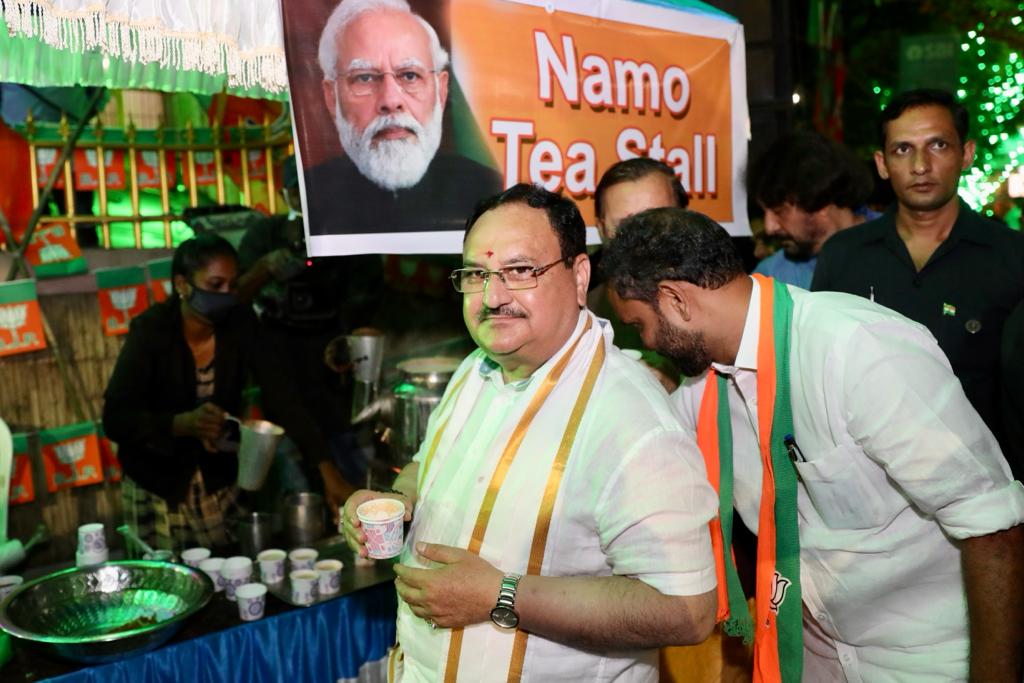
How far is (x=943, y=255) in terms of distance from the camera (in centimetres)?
273

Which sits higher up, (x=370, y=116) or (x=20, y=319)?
(x=370, y=116)

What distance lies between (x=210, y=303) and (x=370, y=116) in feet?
5.54

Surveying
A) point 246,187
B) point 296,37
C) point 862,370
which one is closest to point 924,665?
point 862,370

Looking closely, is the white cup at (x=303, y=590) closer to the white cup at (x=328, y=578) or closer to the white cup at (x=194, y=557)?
the white cup at (x=328, y=578)

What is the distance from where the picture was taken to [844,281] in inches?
113

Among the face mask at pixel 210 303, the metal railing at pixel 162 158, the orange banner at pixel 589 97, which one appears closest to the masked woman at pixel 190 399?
the face mask at pixel 210 303

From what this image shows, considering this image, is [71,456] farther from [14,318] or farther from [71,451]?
[14,318]

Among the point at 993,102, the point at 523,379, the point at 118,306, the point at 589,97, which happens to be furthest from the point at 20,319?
the point at 993,102

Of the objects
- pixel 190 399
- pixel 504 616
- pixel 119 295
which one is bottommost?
pixel 504 616

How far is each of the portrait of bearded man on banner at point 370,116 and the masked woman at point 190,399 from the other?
1.47 meters

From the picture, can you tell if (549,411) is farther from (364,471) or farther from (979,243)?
(364,471)

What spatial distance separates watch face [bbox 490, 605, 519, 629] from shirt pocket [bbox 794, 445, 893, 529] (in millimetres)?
739

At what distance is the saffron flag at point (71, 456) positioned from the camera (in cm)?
535

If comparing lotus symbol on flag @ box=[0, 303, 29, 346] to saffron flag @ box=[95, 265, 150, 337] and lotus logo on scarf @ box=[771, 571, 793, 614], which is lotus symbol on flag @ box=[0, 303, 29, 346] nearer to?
saffron flag @ box=[95, 265, 150, 337]
